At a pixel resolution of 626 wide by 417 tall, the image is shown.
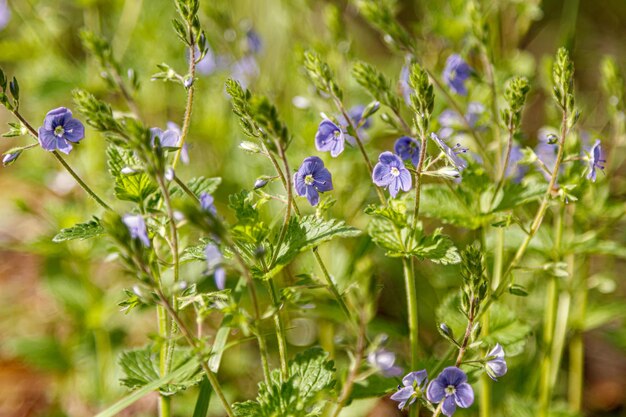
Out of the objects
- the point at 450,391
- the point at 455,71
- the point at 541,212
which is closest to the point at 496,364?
the point at 450,391

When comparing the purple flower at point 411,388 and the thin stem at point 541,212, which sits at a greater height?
the thin stem at point 541,212

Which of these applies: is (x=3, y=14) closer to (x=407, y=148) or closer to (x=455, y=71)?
(x=455, y=71)

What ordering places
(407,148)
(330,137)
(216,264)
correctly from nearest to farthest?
(216,264) < (330,137) < (407,148)

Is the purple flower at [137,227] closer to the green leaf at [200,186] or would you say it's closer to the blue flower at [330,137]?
the green leaf at [200,186]

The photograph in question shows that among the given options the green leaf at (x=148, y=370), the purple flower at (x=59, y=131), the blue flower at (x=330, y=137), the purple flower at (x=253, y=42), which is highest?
the purple flower at (x=253, y=42)

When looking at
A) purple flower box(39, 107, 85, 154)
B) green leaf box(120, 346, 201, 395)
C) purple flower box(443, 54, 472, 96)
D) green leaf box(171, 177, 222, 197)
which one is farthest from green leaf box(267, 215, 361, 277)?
purple flower box(443, 54, 472, 96)

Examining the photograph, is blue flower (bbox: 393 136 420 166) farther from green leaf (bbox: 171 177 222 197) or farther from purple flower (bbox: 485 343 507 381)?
purple flower (bbox: 485 343 507 381)

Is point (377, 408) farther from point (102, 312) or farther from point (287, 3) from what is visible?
point (287, 3)

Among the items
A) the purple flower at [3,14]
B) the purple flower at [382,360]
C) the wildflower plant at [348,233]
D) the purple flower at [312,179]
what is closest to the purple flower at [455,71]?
the wildflower plant at [348,233]
